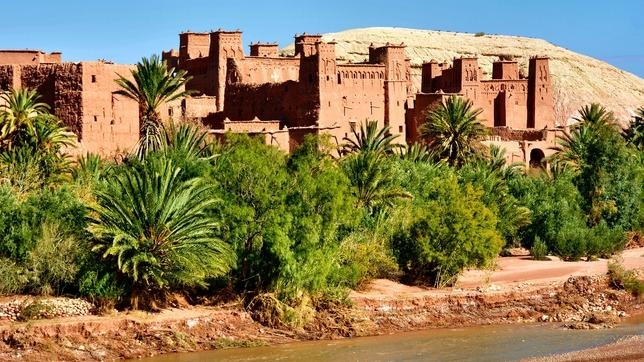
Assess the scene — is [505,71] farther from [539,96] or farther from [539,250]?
[539,250]

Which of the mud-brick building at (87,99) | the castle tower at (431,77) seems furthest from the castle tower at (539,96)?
the mud-brick building at (87,99)

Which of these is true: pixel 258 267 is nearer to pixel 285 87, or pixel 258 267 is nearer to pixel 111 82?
pixel 111 82

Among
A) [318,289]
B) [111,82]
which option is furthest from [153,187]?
[111,82]

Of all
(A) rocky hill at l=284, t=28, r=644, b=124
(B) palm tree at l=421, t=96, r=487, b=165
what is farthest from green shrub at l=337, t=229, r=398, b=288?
(A) rocky hill at l=284, t=28, r=644, b=124

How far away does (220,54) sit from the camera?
2480 inches

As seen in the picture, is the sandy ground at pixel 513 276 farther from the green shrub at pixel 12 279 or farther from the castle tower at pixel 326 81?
the castle tower at pixel 326 81

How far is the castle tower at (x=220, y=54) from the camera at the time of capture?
62406mm

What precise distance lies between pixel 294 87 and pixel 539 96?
16.9m

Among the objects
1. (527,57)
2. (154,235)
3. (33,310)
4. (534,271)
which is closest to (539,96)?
(534,271)

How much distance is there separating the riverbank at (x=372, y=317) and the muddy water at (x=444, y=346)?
538mm

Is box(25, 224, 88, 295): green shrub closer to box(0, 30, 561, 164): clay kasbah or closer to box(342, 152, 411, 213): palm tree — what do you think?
box(342, 152, 411, 213): palm tree

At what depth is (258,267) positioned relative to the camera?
33.2 metres

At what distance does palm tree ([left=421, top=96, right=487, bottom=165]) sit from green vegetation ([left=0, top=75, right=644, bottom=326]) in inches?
222

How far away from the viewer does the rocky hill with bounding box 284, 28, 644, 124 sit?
9769cm
